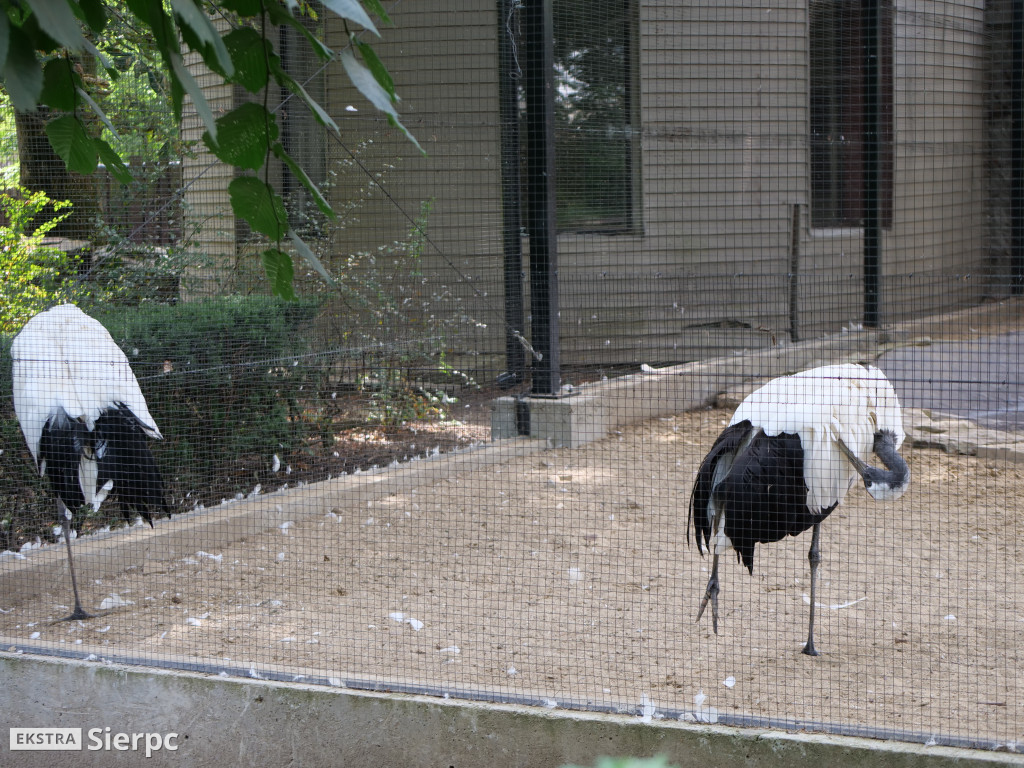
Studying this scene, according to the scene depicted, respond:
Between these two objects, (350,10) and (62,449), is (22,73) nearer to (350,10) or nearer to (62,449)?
(350,10)

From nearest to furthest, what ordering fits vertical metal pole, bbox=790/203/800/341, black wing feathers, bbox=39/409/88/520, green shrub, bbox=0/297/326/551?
black wing feathers, bbox=39/409/88/520
green shrub, bbox=0/297/326/551
vertical metal pole, bbox=790/203/800/341

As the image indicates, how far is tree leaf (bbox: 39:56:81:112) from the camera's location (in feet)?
4.89

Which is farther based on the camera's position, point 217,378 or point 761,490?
point 217,378

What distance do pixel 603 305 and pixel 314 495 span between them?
3017 millimetres

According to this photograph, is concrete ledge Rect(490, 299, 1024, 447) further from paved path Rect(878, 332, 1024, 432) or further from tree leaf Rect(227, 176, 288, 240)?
tree leaf Rect(227, 176, 288, 240)

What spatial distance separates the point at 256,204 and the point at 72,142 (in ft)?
1.30

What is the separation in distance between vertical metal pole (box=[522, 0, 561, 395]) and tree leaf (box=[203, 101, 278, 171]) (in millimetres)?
4812

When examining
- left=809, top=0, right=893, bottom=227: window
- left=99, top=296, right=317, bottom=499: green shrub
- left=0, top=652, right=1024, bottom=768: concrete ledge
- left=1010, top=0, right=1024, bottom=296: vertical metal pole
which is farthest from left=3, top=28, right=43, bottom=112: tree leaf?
left=1010, top=0, right=1024, bottom=296: vertical metal pole

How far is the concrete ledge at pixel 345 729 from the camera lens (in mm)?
2582

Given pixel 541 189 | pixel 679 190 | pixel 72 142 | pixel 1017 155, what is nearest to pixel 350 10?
pixel 72 142

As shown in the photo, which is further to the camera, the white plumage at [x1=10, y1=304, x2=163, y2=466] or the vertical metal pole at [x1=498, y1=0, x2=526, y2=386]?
the vertical metal pole at [x1=498, y1=0, x2=526, y2=386]

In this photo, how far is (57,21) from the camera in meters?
1.12

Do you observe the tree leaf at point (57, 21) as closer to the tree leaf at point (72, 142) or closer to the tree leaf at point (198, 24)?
the tree leaf at point (198, 24)

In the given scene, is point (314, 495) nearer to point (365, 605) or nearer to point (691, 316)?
point (365, 605)
